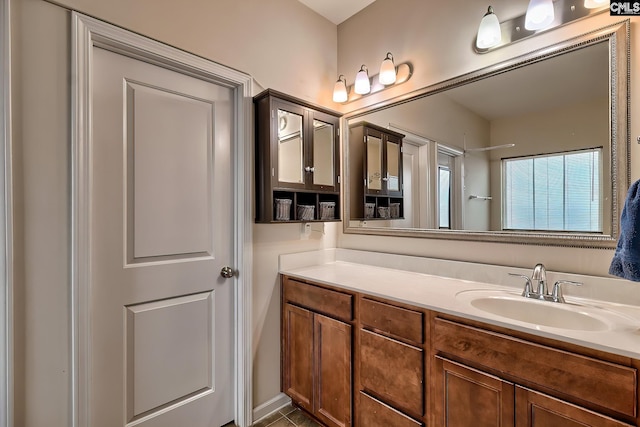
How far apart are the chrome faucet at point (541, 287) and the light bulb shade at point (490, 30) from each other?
1163 mm

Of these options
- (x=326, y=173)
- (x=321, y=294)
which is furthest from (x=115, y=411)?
(x=326, y=173)

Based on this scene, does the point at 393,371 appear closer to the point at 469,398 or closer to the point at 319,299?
the point at 469,398

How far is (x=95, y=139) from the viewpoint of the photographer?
1.39m

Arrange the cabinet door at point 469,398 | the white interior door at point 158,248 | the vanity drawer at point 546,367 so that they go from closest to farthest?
the vanity drawer at point 546,367
the cabinet door at point 469,398
the white interior door at point 158,248

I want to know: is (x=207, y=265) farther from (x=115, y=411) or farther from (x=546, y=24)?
(x=546, y=24)

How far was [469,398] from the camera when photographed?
1.16 meters

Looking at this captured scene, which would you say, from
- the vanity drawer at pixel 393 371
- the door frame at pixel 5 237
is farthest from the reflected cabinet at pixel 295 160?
the door frame at pixel 5 237

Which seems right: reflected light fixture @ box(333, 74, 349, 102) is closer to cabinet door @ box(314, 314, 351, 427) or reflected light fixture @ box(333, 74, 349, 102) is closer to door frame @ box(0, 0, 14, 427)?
cabinet door @ box(314, 314, 351, 427)

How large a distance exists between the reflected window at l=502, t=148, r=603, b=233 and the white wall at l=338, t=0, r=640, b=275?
119 millimetres

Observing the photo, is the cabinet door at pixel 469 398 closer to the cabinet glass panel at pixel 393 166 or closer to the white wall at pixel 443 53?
the white wall at pixel 443 53

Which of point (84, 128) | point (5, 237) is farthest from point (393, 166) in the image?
point (5, 237)

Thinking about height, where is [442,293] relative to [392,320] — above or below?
above

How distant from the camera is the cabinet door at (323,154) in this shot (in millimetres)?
1993

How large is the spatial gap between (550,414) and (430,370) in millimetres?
411
